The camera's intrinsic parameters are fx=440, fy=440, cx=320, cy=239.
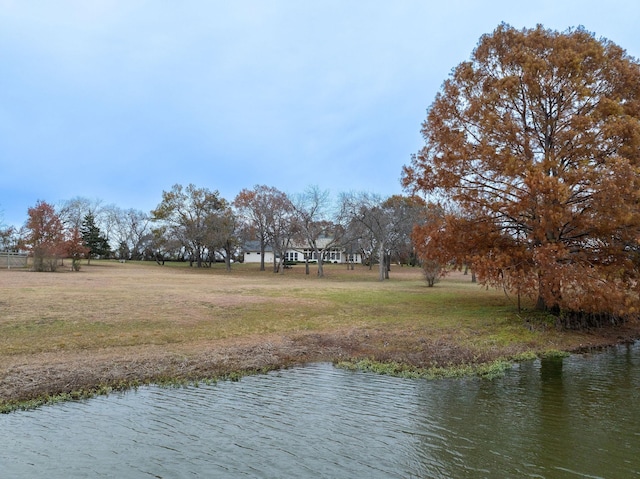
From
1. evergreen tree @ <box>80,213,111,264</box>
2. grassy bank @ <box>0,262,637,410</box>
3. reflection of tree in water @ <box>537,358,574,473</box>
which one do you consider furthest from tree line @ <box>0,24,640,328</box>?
evergreen tree @ <box>80,213,111,264</box>

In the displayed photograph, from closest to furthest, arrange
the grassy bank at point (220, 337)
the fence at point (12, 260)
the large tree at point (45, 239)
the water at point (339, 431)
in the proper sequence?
the water at point (339, 431)
the grassy bank at point (220, 337)
the large tree at point (45, 239)
the fence at point (12, 260)

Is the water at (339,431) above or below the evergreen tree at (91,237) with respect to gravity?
below

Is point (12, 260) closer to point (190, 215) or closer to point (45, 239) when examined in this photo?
point (45, 239)

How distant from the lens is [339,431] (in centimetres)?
658

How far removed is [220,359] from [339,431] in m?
4.64

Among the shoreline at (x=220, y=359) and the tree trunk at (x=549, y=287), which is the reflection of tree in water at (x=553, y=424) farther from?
the tree trunk at (x=549, y=287)

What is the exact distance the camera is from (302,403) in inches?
309

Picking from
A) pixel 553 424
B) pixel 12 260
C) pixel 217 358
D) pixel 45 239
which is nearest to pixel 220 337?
pixel 217 358

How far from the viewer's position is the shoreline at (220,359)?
8273mm

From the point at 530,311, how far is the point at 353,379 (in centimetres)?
1058

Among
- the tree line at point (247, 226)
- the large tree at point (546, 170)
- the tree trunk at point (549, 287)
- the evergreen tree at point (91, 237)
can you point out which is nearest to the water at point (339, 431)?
the tree trunk at point (549, 287)

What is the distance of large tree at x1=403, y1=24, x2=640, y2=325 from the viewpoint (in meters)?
13.2

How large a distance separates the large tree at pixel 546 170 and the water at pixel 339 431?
5.45 m

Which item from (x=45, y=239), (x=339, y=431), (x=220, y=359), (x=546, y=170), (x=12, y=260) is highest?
(x=546, y=170)
